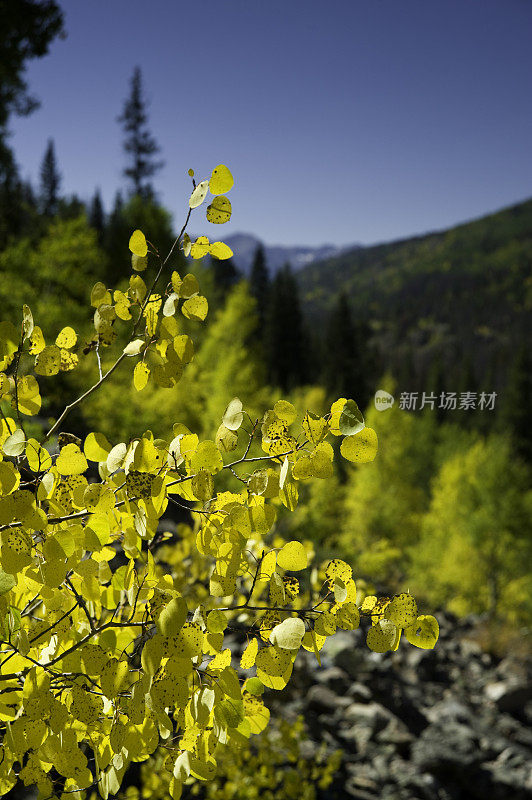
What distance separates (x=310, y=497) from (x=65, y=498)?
302 inches

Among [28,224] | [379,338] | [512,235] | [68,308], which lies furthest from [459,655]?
[512,235]

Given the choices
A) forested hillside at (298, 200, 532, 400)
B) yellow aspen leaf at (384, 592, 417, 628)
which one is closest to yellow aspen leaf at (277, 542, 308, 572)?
yellow aspen leaf at (384, 592, 417, 628)

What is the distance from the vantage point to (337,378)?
19.7m

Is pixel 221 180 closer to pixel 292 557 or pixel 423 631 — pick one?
pixel 292 557

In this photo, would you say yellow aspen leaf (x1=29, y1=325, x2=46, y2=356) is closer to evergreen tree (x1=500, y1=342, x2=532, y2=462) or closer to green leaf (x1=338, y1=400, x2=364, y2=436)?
green leaf (x1=338, y1=400, x2=364, y2=436)

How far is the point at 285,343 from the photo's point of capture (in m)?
19.3

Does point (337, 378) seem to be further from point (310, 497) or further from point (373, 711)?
point (373, 711)

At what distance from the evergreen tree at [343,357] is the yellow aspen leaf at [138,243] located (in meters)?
17.8

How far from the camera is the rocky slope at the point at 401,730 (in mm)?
3877

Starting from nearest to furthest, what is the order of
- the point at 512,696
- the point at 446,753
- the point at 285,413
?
the point at 285,413 → the point at 446,753 → the point at 512,696

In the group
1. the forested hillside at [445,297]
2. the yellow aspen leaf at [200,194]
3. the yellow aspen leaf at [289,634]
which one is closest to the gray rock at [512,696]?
the yellow aspen leaf at [289,634]

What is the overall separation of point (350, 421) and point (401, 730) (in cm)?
493

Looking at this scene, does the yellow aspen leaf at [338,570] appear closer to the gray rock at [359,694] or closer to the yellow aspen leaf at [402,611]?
the yellow aspen leaf at [402,611]

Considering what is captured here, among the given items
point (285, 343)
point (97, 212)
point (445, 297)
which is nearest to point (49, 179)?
point (97, 212)
